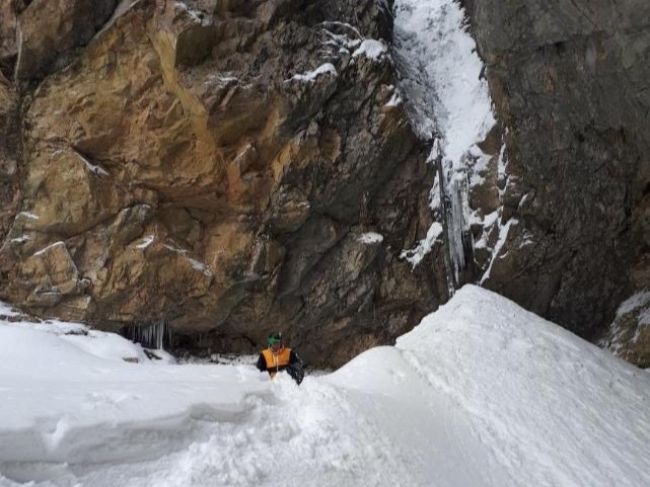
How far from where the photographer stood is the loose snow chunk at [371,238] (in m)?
13.3

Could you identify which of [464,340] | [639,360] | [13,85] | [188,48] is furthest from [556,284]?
[13,85]

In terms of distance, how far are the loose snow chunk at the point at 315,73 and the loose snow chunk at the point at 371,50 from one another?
33.7 inches

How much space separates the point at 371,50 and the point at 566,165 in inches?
208

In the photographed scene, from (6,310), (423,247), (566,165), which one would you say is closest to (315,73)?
(423,247)

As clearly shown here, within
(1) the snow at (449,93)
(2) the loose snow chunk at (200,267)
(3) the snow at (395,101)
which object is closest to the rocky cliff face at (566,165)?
(1) the snow at (449,93)

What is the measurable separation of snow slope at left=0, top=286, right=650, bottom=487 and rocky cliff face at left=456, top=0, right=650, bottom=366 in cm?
544

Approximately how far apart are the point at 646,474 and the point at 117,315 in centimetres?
1071

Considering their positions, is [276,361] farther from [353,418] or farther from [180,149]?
[180,149]

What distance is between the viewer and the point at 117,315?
1227 cm

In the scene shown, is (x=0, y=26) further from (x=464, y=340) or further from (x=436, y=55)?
(x=464, y=340)

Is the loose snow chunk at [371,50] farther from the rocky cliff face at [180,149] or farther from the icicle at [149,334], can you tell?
the icicle at [149,334]

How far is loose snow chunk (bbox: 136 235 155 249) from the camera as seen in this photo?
480 inches

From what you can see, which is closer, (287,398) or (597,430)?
(287,398)

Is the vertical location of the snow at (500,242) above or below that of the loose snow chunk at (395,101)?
below
